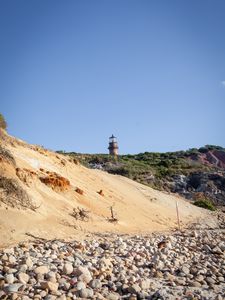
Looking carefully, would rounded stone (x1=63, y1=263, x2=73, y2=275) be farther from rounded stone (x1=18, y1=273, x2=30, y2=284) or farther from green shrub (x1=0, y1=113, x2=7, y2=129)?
green shrub (x1=0, y1=113, x2=7, y2=129)

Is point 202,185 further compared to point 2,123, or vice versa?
point 202,185

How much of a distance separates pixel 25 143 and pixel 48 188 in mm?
6009

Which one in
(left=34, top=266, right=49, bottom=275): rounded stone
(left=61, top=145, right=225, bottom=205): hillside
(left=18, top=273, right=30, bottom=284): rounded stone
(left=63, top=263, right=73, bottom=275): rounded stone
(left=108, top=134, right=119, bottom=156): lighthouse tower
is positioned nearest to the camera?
(left=18, top=273, right=30, bottom=284): rounded stone

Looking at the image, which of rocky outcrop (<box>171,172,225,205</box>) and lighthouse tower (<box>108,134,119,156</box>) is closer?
rocky outcrop (<box>171,172,225,205</box>)

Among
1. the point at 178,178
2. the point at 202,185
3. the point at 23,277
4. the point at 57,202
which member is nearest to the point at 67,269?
the point at 23,277

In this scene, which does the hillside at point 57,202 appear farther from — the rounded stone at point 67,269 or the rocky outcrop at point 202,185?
the rocky outcrop at point 202,185

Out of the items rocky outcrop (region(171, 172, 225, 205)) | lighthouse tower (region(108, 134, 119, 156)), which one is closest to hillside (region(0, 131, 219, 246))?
rocky outcrop (region(171, 172, 225, 205))

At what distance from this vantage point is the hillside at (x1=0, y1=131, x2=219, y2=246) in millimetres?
10336

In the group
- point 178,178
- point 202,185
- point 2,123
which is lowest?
point 202,185

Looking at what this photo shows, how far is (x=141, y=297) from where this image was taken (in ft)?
19.9

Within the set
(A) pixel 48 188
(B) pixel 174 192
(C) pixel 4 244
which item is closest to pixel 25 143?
(A) pixel 48 188

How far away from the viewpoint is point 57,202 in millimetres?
13094

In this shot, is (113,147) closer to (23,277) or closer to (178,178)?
(178,178)

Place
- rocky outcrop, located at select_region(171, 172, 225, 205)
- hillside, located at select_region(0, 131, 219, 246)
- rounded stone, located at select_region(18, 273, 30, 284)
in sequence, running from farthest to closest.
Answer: rocky outcrop, located at select_region(171, 172, 225, 205), hillside, located at select_region(0, 131, 219, 246), rounded stone, located at select_region(18, 273, 30, 284)
